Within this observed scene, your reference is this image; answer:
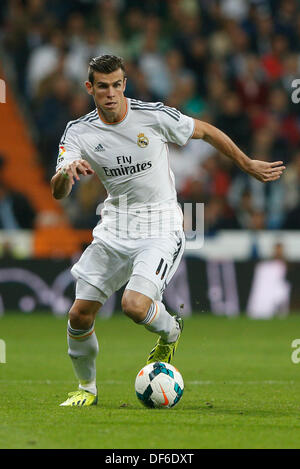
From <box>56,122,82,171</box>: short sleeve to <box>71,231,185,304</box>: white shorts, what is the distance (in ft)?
2.19

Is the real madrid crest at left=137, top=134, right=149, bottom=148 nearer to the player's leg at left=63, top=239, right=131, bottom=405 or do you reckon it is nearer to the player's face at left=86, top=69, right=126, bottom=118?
the player's face at left=86, top=69, right=126, bottom=118

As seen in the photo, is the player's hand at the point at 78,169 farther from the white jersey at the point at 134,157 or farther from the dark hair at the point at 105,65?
the dark hair at the point at 105,65

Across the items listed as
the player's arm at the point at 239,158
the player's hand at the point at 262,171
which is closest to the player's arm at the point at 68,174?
the player's arm at the point at 239,158

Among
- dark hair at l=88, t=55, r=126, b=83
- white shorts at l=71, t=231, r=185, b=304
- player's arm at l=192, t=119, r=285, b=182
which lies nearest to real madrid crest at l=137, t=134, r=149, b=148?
player's arm at l=192, t=119, r=285, b=182

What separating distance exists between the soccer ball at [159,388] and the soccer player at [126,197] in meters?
0.37

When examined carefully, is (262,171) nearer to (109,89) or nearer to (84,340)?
(109,89)

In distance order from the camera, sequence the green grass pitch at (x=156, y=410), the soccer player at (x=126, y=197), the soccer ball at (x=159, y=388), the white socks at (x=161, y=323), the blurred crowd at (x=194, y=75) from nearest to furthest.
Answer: the green grass pitch at (x=156, y=410) < the soccer ball at (x=159, y=388) < the white socks at (x=161, y=323) < the soccer player at (x=126, y=197) < the blurred crowd at (x=194, y=75)

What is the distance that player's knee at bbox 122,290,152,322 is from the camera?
22.4ft

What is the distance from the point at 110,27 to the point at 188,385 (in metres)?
10.9

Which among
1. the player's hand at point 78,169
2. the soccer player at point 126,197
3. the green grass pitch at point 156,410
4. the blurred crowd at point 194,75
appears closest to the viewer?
the green grass pitch at point 156,410

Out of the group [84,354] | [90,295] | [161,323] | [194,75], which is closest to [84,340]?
[84,354]

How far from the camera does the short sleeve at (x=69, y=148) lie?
702 cm

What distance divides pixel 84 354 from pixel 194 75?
11494 mm

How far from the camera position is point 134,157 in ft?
23.7
